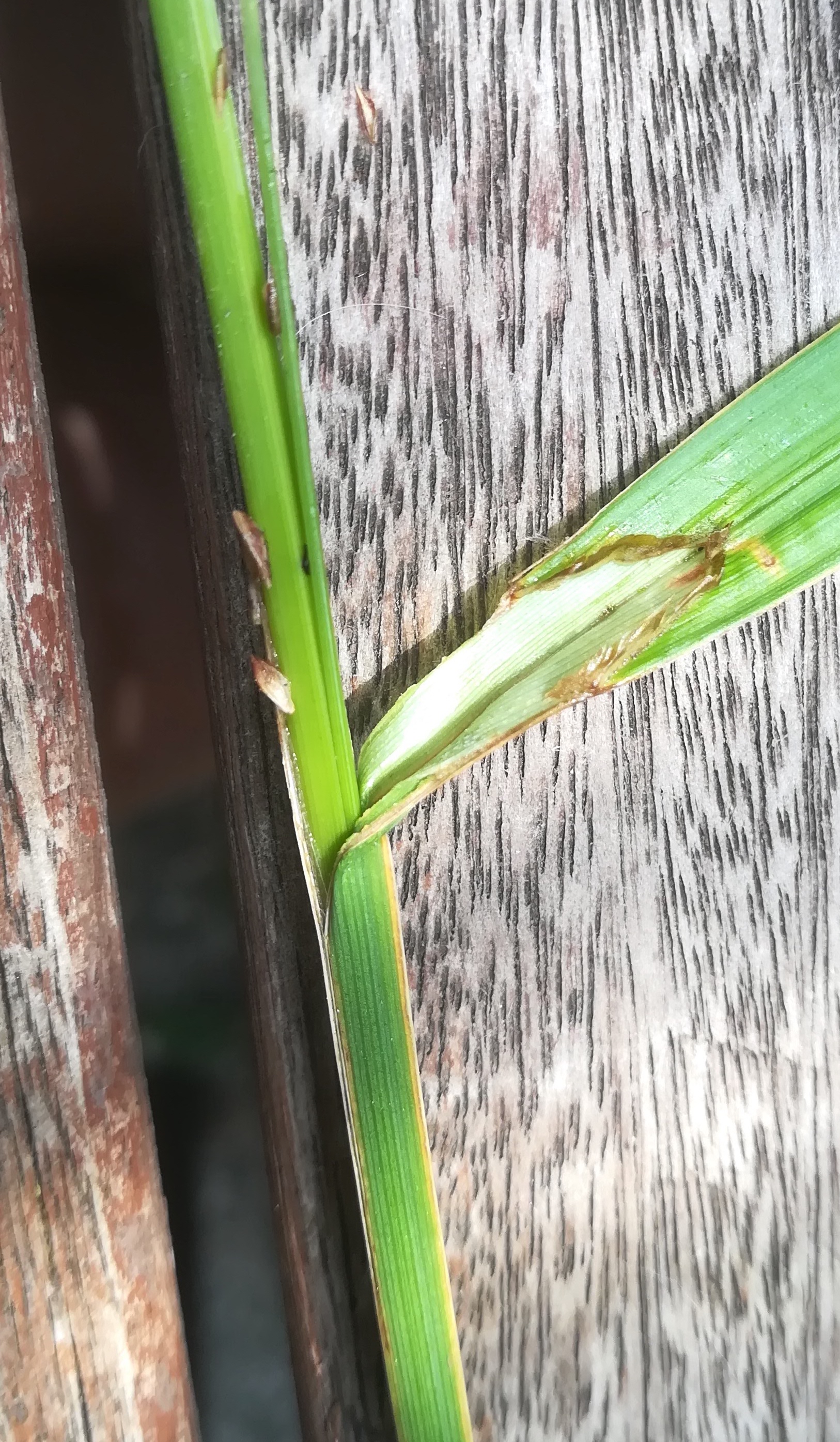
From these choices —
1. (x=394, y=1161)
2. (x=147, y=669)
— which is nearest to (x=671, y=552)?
(x=394, y=1161)

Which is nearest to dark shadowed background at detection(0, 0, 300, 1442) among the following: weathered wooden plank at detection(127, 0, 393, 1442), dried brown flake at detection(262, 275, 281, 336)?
weathered wooden plank at detection(127, 0, 393, 1442)

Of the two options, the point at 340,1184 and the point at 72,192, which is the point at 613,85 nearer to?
the point at 72,192

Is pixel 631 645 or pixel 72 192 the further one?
pixel 72 192

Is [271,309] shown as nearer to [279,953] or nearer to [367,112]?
[367,112]

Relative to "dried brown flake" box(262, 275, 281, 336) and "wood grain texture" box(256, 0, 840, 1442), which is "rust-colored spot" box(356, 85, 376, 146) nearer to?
"wood grain texture" box(256, 0, 840, 1442)

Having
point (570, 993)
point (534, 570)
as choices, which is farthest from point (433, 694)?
point (570, 993)

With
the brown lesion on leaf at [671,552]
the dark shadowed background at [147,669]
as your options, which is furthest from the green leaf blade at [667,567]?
the dark shadowed background at [147,669]
